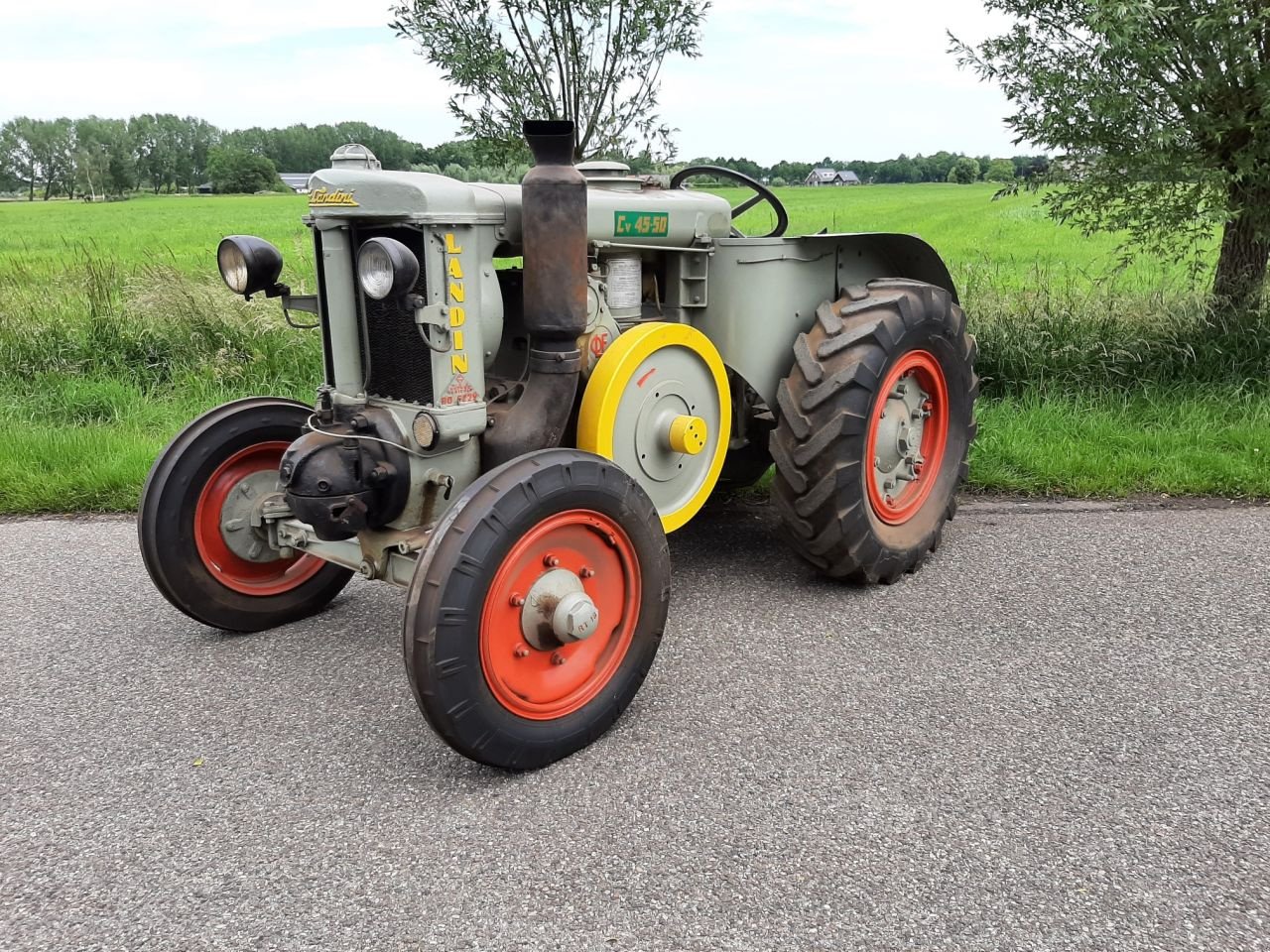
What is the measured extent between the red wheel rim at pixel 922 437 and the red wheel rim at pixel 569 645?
4.31 ft

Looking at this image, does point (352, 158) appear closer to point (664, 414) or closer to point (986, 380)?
point (664, 414)

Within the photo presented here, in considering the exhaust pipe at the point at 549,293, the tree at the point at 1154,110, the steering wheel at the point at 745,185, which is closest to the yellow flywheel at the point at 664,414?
the exhaust pipe at the point at 549,293

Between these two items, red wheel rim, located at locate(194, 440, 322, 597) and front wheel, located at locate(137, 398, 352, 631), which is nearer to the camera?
front wheel, located at locate(137, 398, 352, 631)

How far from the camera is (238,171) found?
45594mm

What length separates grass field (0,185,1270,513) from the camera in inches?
197

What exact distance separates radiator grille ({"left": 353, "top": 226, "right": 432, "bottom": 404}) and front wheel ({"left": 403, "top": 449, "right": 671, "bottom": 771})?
0.58 metres

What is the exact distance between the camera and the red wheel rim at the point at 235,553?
338cm

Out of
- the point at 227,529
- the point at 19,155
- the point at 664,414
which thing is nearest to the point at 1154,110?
the point at 664,414

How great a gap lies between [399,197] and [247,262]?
24.2 inches

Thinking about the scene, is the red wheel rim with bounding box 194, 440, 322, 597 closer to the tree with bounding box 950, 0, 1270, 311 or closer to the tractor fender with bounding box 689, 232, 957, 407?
the tractor fender with bounding box 689, 232, 957, 407

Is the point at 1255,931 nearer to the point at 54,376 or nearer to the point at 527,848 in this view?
the point at 527,848

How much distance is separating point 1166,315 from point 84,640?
6478 millimetres

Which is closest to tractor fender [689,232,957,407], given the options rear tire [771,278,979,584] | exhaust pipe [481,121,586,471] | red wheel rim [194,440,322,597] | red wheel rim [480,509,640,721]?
rear tire [771,278,979,584]

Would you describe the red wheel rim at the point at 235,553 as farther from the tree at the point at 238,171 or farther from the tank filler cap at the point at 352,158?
the tree at the point at 238,171
